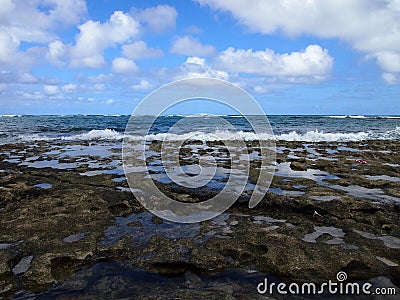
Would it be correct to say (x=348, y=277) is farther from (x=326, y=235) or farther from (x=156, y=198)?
(x=156, y=198)

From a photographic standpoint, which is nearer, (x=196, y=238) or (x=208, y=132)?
(x=196, y=238)

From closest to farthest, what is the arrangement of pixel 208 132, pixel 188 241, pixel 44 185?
pixel 188 241 < pixel 44 185 < pixel 208 132

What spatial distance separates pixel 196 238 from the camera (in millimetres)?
5625

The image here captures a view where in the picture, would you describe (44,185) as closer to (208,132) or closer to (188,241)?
(188,241)

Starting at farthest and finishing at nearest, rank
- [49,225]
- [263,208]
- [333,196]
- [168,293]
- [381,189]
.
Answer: [381,189]
[333,196]
[263,208]
[49,225]
[168,293]

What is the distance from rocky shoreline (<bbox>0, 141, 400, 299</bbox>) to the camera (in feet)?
14.4

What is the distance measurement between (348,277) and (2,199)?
26.8ft

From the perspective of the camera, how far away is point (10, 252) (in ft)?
16.3

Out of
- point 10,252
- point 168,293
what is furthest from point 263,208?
point 10,252

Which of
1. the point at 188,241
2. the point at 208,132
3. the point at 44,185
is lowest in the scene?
the point at 188,241

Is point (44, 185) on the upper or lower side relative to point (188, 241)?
upper

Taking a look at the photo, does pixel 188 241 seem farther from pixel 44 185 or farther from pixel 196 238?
pixel 44 185

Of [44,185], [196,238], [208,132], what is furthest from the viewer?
[208,132]

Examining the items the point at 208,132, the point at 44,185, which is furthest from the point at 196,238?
the point at 208,132
